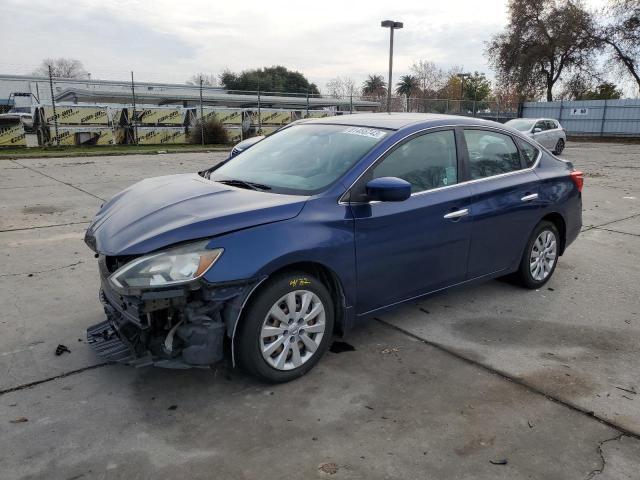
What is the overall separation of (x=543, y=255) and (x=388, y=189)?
94.8 inches

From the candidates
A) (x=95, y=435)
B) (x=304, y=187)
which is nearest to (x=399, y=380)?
(x=304, y=187)

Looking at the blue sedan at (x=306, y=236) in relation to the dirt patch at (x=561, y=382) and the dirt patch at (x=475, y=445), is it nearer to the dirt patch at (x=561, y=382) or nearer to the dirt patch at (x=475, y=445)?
the dirt patch at (x=561, y=382)

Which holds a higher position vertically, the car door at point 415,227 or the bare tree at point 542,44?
the bare tree at point 542,44

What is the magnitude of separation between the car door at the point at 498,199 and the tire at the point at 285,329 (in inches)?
59.9

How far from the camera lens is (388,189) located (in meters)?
3.34

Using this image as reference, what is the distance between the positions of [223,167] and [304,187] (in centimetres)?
114

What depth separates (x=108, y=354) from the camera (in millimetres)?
3123

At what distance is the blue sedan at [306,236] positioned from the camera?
2.93 metres

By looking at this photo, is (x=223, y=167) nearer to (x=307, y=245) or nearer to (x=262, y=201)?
(x=262, y=201)

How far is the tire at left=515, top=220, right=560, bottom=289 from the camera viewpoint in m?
4.81

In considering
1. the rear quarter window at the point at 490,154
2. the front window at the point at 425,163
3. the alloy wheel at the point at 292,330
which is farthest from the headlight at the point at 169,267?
the rear quarter window at the point at 490,154

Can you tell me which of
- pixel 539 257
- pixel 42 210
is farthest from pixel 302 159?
pixel 42 210

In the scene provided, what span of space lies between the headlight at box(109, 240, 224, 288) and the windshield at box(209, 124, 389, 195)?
0.85 meters

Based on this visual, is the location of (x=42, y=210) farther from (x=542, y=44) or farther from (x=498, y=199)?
(x=542, y=44)
